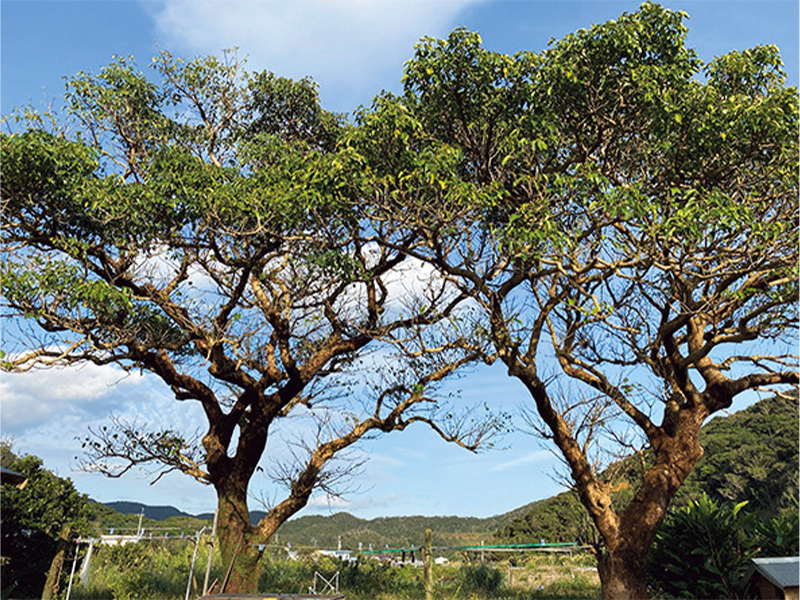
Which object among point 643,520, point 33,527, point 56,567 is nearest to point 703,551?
point 643,520

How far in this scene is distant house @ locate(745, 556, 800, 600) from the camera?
755 cm

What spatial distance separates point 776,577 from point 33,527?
40.4 feet

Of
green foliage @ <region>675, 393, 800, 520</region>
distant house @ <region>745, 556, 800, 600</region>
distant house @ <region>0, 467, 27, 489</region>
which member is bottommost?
distant house @ <region>745, 556, 800, 600</region>

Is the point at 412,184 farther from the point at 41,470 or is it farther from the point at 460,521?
the point at 460,521

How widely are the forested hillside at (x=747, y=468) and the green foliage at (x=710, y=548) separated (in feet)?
32.1

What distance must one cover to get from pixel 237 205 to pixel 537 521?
25.2 metres

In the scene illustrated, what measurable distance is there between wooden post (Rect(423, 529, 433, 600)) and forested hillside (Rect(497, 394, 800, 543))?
38.5 ft

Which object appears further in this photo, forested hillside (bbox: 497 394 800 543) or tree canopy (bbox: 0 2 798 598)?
forested hillside (bbox: 497 394 800 543)

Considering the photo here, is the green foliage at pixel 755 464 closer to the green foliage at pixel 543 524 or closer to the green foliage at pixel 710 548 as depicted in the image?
the green foliage at pixel 543 524

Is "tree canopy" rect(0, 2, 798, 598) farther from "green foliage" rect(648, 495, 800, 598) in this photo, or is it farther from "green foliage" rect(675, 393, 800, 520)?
"green foliage" rect(675, 393, 800, 520)

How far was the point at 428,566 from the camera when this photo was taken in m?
10.1

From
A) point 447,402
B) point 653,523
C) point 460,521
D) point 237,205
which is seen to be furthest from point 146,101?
point 460,521

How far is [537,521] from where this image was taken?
28.6 m

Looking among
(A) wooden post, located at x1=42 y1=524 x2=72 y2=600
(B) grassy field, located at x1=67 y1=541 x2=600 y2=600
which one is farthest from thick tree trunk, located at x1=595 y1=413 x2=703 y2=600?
(A) wooden post, located at x1=42 y1=524 x2=72 y2=600
